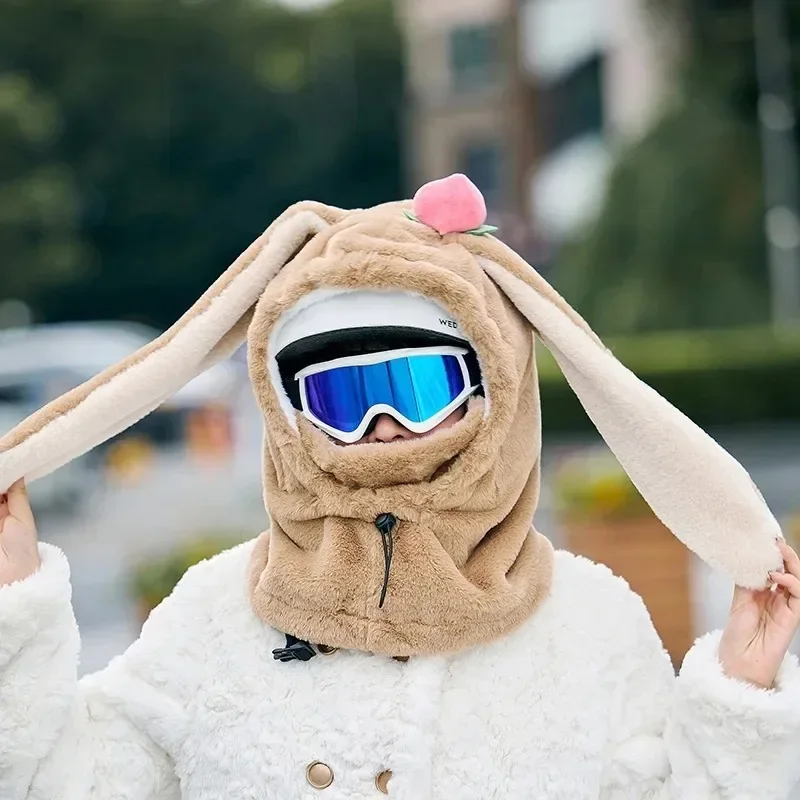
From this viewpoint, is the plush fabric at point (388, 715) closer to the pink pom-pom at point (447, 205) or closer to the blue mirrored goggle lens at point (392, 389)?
the blue mirrored goggle lens at point (392, 389)

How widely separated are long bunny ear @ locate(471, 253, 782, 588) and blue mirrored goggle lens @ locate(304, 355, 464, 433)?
0.55ft

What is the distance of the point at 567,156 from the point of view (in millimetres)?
23234

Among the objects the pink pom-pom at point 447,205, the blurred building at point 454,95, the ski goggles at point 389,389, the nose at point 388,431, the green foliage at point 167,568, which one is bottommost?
the blurred building at point 454,95

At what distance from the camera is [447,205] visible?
1.95m

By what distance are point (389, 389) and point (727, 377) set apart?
12057 mm

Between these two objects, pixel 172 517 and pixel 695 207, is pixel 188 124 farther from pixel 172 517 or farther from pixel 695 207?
pixel 172 517

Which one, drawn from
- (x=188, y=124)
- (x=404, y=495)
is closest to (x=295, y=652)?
(x=404, y=495)

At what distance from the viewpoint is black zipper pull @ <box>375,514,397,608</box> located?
1891mm

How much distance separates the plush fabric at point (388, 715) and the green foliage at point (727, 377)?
11.2m

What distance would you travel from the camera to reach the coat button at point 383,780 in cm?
188

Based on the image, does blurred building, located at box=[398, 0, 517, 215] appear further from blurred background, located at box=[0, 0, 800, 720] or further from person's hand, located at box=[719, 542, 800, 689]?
person's hand, located at box=[719, 542, 800, 689]

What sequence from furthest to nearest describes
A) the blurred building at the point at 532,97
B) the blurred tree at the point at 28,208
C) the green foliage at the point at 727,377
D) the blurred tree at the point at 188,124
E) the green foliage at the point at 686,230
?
the blurred tree at the point at 188,124 < the blurred tree at the point at 28,208 < the blurred building at the point at 532,97 < the green foliage at the point at 686,230 < the green foliage at the point at 727,377

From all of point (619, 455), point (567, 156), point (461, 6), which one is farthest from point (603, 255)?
point (461, 6)

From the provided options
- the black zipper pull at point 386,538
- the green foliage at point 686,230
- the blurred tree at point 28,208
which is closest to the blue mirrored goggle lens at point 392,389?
the black zipper pull at point 386,538
